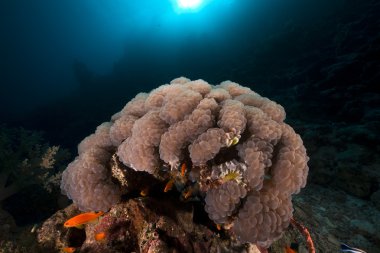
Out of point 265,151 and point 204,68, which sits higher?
point 204,68

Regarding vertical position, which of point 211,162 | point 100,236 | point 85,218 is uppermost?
point 211,162

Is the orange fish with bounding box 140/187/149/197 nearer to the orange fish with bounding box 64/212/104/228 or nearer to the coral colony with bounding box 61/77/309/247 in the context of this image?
the coral colony with bounding box 61/77/309/247

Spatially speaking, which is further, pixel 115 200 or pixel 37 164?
pixel 37 164

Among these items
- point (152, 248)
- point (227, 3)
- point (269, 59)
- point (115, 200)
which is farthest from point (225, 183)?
point (227, 3)

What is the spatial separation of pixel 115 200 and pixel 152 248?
2.63 ft

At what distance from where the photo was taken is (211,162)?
8.94 ft

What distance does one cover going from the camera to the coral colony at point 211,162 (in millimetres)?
2465

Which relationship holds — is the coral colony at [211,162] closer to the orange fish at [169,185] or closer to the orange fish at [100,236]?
the orange fish at [169,185]

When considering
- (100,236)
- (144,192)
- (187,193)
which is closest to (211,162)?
(187,193)

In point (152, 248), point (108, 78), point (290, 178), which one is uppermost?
point (108, 78)

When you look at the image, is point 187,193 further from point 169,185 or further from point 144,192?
point 144,192

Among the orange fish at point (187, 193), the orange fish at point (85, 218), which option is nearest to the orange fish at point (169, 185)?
the orange fish at point (187, 193)

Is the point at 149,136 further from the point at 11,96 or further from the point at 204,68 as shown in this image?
the point at 11,96

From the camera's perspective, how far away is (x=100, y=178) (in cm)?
289
